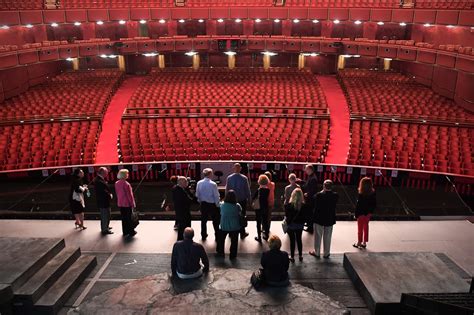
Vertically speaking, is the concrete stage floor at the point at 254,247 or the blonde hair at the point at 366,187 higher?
the blonde hair at the point at 366,187

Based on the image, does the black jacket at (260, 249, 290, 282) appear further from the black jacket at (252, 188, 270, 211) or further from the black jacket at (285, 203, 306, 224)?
the black jacket at (252, 188, 270, 211)

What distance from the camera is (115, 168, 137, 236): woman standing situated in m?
6.38

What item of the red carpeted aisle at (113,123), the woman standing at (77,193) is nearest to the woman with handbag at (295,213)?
the woman standing at (77,193)

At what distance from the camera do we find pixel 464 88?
51.8ft

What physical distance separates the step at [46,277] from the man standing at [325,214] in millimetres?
3542

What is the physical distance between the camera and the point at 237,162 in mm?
11258

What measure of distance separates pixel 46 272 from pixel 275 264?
9.65ft

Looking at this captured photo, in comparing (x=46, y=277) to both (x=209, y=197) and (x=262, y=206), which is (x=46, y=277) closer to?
(x=209, y=197)

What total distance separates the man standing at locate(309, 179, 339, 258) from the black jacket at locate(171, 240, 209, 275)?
1.78 meters

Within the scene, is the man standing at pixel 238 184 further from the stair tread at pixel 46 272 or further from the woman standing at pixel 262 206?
the stair tread at pixel 46 272

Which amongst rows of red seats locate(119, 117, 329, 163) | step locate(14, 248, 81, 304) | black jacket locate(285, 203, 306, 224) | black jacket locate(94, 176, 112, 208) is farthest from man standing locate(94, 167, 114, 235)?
rows of red seats locate(119, 117, 329, 163)

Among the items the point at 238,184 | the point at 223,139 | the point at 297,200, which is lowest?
the point at 223,139

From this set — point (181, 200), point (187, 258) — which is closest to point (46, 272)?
point (187, 258)

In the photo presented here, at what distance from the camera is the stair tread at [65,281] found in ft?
15.7
